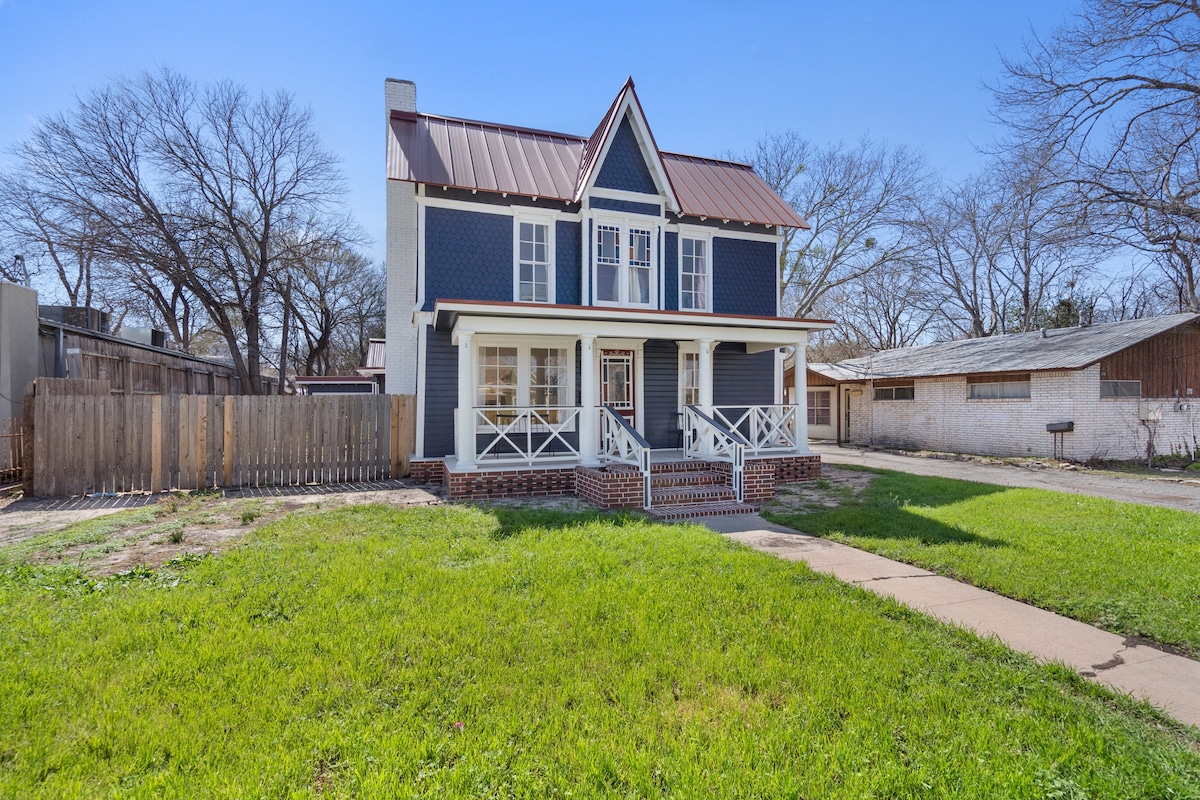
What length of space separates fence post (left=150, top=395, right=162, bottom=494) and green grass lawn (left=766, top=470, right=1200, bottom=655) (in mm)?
11136

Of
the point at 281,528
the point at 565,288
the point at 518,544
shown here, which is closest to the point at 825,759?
the point at 518,544

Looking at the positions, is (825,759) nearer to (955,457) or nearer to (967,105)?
(955,457)

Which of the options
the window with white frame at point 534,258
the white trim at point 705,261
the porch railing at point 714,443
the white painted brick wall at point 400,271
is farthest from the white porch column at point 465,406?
the white trim at point 705,261


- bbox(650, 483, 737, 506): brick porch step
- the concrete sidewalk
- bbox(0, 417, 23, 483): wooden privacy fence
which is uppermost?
bbox(0, 417, 23, 483): wooden privacy fence

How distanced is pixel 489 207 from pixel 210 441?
7270 millimetres

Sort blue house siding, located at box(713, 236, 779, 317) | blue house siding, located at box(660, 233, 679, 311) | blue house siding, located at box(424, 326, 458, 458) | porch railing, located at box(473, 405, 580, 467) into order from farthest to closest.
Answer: blue house siding, located at box(713, 236, 779, 317) < blue house siding, located at box(660, 233, 679, 311) < blue house siding, located at box(424, 326, 458, 458) < porch railing, located at box(473, 405, 580, 467)

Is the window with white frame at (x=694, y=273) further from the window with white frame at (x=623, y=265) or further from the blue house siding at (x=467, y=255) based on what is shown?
the blue house siding at (x=467, y=255)

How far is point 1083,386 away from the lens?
15.2 metres

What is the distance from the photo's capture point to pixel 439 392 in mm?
11688

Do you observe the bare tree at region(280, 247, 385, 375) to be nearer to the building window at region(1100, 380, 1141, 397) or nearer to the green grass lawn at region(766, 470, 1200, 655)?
the green grass lawn at region(766, 470, 1200, 655)

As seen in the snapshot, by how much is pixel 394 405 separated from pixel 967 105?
62.2ft

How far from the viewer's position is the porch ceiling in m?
9.76

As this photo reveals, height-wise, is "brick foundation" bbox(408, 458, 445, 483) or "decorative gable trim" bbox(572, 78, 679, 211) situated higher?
"decorative gable trim" bbox(572, 78, 679, 211)

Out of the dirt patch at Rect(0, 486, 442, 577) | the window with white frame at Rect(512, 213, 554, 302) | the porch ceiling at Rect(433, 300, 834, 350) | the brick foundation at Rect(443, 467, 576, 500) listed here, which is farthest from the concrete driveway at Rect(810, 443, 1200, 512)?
the dirt patch at Rect(0, 486, 442, 577)
